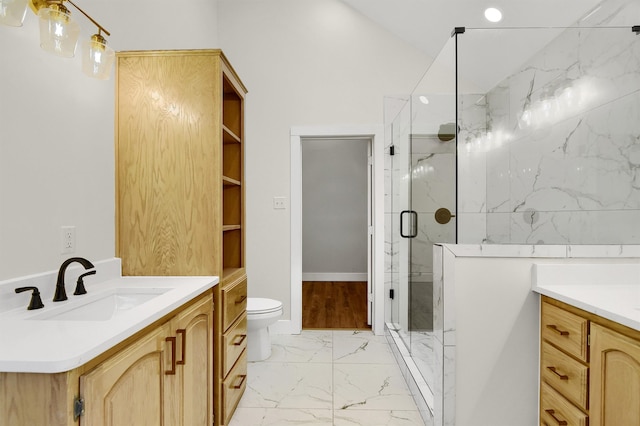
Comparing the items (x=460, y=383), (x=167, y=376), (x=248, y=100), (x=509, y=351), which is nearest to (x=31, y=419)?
(x=167, y=376)

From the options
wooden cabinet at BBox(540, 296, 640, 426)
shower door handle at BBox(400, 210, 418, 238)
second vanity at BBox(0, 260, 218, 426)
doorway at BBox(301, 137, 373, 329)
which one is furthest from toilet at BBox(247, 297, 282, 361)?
doorway at BBox(301, 137, 373, 329)

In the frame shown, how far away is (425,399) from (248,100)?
2813mm

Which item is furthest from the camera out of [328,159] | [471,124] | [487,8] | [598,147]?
[328,159]

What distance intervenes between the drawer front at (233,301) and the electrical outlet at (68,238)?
0.69m

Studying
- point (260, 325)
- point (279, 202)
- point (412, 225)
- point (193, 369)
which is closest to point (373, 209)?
point (412, 225)

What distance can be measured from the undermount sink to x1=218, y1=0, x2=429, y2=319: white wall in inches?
74.8

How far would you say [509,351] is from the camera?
5.82ft

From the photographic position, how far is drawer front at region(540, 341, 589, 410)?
1438 mm

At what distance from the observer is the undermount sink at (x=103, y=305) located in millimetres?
1306

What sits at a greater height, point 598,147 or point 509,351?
point 598,147

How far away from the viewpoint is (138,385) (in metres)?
1.12

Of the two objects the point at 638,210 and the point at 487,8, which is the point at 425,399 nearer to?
the point at 638,210

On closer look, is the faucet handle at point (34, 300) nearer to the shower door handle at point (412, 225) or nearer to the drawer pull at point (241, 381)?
the drawer pull at point (241, 381)

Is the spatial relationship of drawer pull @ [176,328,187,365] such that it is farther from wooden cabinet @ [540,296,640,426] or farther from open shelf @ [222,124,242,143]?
wooden cabinet @ [540,296,640,426]
